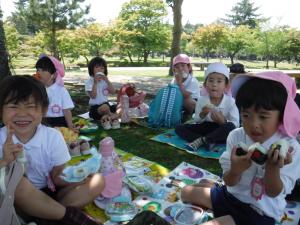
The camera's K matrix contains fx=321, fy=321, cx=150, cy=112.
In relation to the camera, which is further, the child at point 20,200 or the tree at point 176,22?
the tree at point 176,22

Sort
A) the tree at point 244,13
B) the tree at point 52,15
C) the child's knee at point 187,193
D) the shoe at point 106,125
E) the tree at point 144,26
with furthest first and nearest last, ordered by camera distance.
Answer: the tree at point 244,13
the tree at point 144,26
the tree at point 52,15
the shoe at point 106,125
the child's knee at point 187,193

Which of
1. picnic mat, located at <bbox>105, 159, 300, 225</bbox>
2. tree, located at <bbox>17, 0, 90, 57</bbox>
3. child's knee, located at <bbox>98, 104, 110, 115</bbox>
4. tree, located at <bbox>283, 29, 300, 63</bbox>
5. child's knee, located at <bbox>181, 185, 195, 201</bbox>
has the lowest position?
picnic mat, located at <bbox>105, 159, 300, 225</bbox>

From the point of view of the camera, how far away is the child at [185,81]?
4945mm

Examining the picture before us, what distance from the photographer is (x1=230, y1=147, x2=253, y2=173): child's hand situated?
1.62m

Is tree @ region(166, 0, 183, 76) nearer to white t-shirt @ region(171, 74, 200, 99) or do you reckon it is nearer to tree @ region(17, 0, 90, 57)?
white t-shirt @ region(171, 74, 200, 99)

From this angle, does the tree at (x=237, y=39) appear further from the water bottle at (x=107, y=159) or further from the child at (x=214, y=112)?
the water bottle at (x=107, y=159)

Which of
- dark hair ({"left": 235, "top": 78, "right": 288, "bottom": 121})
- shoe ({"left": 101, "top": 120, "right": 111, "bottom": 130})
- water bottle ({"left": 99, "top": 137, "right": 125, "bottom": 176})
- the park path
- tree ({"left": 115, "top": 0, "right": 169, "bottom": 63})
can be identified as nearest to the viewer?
dark hair ({"left": 235, "top": 78, "right": 288, "bottom": 121})

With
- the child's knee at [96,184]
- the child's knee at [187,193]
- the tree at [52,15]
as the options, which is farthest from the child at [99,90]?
the tree at [52,15]

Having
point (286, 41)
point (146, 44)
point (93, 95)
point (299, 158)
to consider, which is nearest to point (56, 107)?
point (93, 95)

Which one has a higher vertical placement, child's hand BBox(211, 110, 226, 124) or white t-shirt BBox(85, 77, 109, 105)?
white t-shirt BBox(85, 77, 109, 105)

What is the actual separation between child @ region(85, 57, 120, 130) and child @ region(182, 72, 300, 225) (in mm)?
2995

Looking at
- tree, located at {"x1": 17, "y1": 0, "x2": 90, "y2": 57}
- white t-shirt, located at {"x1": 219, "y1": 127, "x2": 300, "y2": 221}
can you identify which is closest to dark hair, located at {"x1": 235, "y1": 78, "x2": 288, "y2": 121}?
white t-shirt, located at {"x1": 219, "y1": 127, "x2": 300, "y2": 221}

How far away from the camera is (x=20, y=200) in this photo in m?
1.83

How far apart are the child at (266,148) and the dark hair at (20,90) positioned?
1221mm
